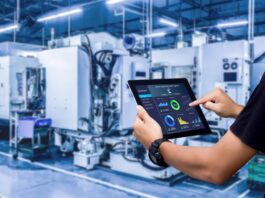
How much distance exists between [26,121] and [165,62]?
12.1 feet

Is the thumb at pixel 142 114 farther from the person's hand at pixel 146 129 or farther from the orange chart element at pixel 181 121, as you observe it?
the orange chart element at pixel 181 121

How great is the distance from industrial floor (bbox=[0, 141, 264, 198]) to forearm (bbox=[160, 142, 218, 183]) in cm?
313

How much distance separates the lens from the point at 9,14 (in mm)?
12242

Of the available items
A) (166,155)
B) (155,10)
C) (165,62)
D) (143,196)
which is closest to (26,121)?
(143,196)

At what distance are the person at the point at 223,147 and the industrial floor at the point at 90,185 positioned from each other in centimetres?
308

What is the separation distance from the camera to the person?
2.85 feet

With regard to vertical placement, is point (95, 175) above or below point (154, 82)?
below

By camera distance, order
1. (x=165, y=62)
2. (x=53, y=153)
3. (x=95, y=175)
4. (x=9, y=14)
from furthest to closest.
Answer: (x=9, y=14) → (x=165, y=62) → (x=53, y=153) → (x=95, y=175)

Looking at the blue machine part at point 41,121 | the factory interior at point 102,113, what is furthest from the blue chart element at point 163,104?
the blue machine part at point 41,121

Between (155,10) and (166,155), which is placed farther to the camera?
(155,10)

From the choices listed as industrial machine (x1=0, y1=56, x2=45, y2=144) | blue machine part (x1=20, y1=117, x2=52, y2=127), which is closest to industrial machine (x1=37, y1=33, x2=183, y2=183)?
blue machine part (x1=20, y1=117, x2=52, y2=127)

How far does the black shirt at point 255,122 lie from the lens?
2.81 feet

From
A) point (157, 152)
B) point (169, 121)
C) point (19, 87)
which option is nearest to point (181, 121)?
point (169, 121)

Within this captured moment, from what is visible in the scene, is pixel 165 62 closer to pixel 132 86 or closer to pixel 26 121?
pixel 26 121
